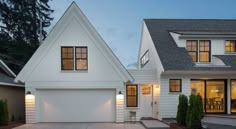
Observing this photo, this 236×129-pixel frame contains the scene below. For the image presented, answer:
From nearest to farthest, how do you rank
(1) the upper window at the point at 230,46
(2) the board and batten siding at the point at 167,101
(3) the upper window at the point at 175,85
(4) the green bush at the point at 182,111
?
(4) the green bush at the point at 182,111, (2) the board and batten siding at the point at 167,101, (3) the upper window at the point at 175,85, (1) the upper window at the point at 230,46

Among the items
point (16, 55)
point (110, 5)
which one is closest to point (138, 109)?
point (16, 55)

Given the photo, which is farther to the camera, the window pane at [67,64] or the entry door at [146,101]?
the entry door at [146,101]

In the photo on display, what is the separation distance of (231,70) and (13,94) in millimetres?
14002

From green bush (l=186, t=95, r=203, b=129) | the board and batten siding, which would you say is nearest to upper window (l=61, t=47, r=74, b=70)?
the board and batten siding

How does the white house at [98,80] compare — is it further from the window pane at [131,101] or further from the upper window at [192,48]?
the upper window at [192,48]

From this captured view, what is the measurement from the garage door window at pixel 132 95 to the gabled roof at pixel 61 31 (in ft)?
5.20

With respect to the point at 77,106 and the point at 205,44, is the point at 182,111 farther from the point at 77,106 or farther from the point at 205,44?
the point at 205,44

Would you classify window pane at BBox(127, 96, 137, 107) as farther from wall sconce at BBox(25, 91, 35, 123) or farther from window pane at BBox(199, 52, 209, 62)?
wall sconce at BBox(25, 91, 35, 123)

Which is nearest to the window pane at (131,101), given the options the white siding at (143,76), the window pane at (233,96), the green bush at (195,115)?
the white siding at (143,76)

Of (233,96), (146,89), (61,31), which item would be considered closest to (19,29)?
(61,31)

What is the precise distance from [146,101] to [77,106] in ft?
15.6

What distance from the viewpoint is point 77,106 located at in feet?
53.2

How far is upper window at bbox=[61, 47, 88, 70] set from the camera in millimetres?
15992

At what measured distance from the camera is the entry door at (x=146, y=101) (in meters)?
17.9
